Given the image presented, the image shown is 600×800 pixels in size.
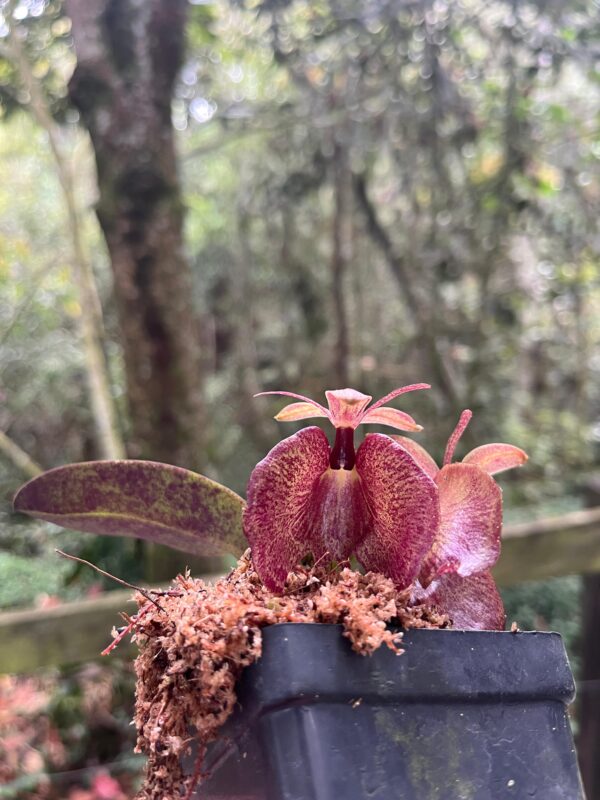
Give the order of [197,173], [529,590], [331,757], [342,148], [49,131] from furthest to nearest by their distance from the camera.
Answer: [197,173]
[529,590]
[342,148]
[49,131]
[331,757]

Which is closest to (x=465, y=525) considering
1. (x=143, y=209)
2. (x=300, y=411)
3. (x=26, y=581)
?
(x=300, y=411)

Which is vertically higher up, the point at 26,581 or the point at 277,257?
the point at 277,257

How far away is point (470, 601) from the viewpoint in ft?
1.36

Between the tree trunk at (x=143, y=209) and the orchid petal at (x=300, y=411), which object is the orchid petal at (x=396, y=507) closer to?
the orchid petal at (x=300, y=411)

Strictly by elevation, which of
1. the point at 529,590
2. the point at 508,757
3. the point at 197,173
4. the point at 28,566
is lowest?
the point at 508,757

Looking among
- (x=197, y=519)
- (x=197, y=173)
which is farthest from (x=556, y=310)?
(x=197, y=519)

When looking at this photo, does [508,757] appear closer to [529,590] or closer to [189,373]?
[189,373]

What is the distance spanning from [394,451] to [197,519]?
0.44ft

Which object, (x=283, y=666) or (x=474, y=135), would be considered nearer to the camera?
(x=283, y=666)

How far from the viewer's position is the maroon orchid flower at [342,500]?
14.7 inches

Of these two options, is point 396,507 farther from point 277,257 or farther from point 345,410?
point 277,257

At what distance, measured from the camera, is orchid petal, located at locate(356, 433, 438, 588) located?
37 cm

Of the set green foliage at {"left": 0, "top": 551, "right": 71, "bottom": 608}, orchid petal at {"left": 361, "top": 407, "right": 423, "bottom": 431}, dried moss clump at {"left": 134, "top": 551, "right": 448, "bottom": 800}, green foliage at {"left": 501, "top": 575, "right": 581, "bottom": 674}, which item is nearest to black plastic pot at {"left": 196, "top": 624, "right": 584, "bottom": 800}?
dried moss clump at {"left": 134, "top": 551, "right": 448, "bottom": 800}

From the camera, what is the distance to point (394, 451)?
0.38 m
